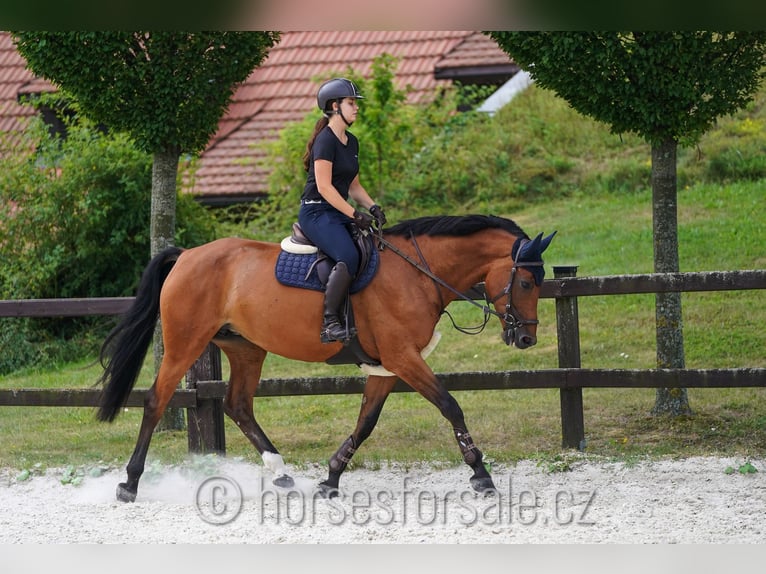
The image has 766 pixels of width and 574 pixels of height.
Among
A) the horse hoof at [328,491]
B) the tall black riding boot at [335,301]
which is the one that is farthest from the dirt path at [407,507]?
the tall black riding boot at [335,301]

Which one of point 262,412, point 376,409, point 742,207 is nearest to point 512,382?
point 376,409

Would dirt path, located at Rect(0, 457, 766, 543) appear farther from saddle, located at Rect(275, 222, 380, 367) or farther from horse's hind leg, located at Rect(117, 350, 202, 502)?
saddle, located at Rect(275, 222, 380, 367)

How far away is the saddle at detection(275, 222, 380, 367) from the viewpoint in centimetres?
655

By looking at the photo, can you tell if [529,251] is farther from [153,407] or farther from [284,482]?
[153,407]

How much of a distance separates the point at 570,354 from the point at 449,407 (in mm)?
1631

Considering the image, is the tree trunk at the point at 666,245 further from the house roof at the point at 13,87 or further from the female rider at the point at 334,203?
the house roof at the point at 13,87

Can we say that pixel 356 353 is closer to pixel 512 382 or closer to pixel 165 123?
pixel 512 382

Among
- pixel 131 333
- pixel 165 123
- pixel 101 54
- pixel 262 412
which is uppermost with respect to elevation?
pixel 101 54

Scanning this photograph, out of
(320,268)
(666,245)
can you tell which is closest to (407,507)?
(320,268)

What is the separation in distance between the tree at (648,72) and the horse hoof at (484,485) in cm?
295

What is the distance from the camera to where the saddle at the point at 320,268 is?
6547 mm
